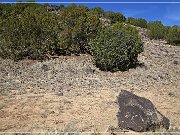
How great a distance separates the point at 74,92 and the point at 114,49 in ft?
15.1

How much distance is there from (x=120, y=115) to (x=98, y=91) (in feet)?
12.8

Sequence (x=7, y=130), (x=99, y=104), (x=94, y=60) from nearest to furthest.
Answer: (x=7, y=130) → (x=99, y=104) → (x=94, y=60)

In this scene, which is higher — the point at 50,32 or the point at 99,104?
the point at 50,32

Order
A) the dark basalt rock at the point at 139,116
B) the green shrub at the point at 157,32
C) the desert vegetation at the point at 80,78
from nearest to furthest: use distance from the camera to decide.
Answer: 1. the dark basalt rock at the point at 139,116
2. the desert vegetation at the point at 80,78
3. the green shrub at the point at 157,32

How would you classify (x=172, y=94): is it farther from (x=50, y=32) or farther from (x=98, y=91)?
(x=50, y=32)

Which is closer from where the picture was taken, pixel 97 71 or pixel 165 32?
pixel 97 71

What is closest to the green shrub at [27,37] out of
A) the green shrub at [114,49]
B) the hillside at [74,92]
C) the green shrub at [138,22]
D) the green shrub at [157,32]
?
the hillside at [74,92]

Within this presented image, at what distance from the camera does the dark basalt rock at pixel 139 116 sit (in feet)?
32.9

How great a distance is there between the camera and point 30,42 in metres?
18.8

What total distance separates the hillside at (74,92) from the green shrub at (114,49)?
432mm

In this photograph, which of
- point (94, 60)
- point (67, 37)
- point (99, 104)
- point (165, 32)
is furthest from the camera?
point (165, 32)

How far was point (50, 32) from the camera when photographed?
19422 millimetres

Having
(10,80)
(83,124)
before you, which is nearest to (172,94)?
(83,124)

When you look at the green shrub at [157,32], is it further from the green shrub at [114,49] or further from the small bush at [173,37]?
the green shrub at [114,49]
